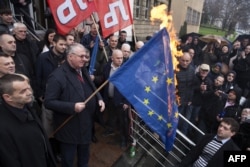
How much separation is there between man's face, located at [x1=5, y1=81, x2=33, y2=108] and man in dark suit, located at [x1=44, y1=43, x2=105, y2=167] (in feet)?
1.77

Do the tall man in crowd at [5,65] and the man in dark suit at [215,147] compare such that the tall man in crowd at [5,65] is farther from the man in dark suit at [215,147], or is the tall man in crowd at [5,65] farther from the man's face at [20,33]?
the man in dark suit at [215,147]

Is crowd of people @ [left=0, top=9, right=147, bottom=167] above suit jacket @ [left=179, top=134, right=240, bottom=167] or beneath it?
above

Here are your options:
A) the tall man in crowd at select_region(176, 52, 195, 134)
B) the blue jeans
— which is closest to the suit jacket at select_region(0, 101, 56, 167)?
the blue jeans

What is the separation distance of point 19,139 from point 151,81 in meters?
1.57

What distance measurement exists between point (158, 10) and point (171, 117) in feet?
8.26

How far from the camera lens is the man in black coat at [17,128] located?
2.06 m

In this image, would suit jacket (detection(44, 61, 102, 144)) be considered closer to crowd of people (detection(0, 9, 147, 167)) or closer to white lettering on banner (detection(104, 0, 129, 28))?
crowd of people (detection(0, 9, 147, 167))

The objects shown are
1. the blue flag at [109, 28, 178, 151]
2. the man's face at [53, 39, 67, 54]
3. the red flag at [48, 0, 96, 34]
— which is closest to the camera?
the blue flag at [109, 28, 178, 151]

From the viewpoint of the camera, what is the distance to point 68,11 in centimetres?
401

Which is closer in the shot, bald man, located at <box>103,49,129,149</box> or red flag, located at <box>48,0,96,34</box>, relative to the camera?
red flag, located at <box>48,0,96,34</box>

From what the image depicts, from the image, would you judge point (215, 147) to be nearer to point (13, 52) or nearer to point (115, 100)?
point (115, 100)

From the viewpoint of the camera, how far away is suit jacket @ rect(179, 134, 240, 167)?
329 cm

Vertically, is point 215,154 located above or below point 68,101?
below

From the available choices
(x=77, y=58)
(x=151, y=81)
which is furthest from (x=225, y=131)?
(x=77, y=58)
